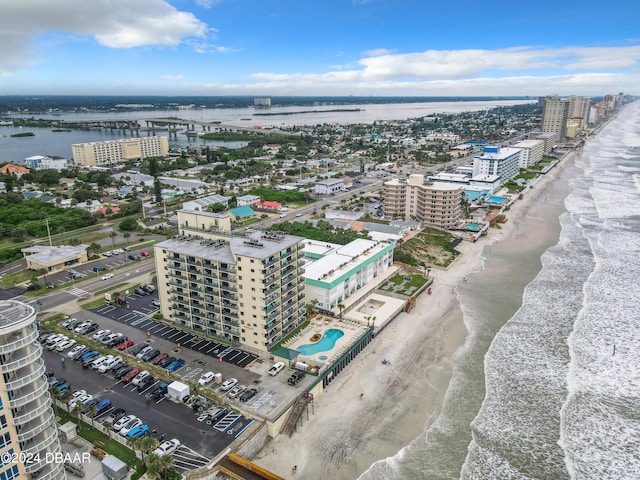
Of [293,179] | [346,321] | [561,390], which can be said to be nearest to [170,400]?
[346,321]

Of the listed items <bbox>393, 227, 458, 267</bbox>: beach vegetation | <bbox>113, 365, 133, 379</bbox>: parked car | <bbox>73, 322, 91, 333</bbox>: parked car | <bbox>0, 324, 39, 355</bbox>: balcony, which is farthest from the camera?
<bbox>393, 227, 458, 267</bbox>: beach vegetation

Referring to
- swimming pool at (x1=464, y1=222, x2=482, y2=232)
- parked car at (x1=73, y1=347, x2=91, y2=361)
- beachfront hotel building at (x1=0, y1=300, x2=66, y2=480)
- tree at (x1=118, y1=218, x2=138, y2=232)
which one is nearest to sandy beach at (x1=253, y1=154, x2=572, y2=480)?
beachfront hotel building at (x1=0, y1=300, x2=66, y2=480)

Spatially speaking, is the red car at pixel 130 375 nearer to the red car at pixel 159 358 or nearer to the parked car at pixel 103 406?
the red car at pixel 159 358

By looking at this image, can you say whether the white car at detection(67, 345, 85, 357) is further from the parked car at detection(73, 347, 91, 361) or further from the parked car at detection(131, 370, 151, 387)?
the parked car at detection(131, 370, 151, 387)

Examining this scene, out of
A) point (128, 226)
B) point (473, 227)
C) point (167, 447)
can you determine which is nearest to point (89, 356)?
point (167, 447)

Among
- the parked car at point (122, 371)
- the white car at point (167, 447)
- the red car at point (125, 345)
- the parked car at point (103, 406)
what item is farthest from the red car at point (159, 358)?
the white car at point (167, 447)

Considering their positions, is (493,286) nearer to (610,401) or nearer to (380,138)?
(610,401)

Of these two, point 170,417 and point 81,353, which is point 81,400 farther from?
point 81,353
